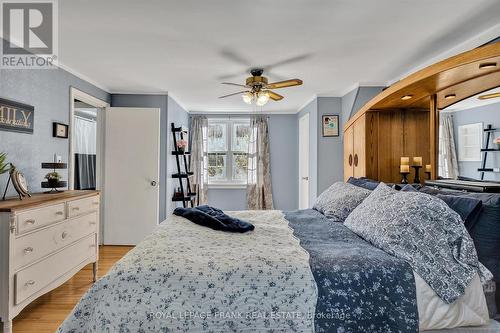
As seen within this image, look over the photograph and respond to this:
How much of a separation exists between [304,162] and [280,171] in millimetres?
803

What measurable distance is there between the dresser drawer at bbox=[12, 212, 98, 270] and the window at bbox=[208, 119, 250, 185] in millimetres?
3482

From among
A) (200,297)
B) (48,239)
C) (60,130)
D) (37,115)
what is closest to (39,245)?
(48,239)

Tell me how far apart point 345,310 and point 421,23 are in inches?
85.9

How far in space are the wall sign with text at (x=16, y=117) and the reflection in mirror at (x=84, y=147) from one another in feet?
7.09

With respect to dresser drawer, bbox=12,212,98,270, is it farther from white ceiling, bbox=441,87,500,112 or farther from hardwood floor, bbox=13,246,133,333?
white ceiling, bbox=441,87,500,112

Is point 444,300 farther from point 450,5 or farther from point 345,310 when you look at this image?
point 450,5

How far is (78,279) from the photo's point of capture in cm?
316

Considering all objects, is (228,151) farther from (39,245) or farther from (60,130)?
(39,245)

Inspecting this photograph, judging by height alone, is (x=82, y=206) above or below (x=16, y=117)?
below

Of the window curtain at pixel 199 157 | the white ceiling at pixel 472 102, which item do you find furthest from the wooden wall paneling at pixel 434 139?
the window curtain at pixel 199 157

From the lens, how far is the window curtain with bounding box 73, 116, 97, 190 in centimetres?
498

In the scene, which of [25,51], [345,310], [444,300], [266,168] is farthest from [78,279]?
[266,168]

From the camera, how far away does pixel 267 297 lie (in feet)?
4.41

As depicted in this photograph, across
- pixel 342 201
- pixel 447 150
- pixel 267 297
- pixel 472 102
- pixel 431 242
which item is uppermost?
pixel 472 102
